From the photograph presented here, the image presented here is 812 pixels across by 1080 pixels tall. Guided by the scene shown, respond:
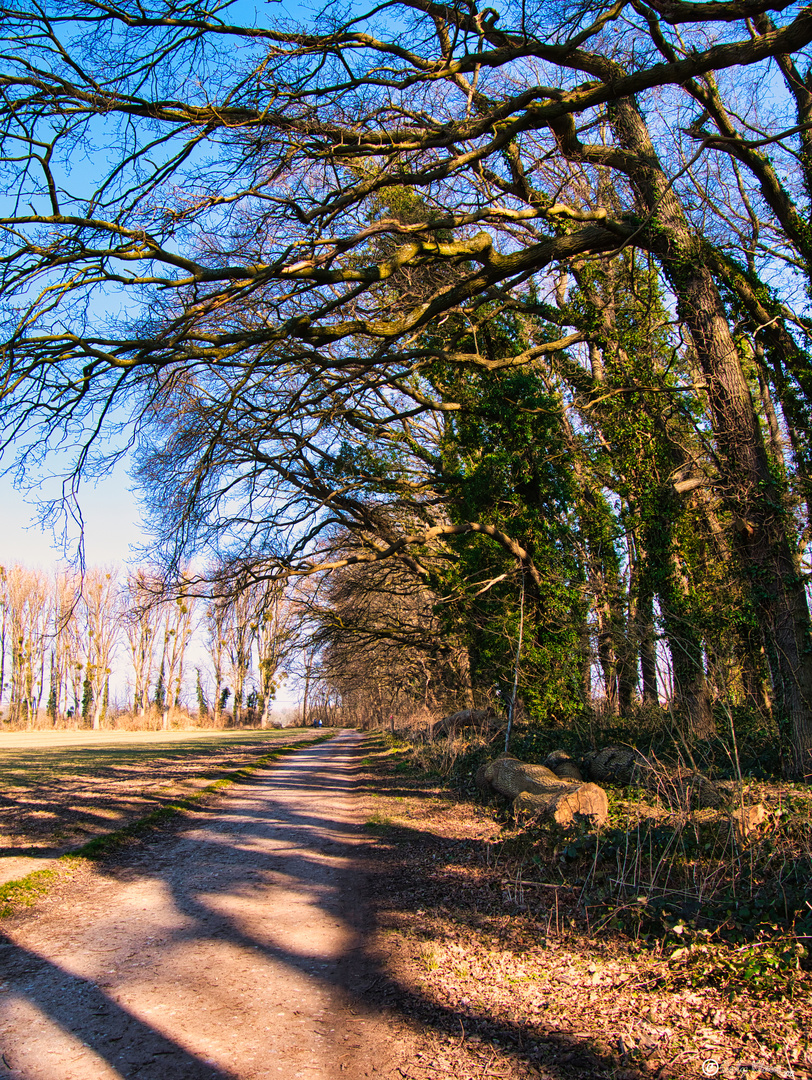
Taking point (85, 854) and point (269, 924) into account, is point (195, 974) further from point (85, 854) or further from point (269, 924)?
point (85, 854)

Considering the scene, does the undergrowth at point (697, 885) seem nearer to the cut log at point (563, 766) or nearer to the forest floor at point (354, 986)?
the forest floor at point (354, 986)

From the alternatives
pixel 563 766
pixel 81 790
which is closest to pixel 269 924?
pixel 563 766

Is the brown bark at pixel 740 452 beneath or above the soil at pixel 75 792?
above

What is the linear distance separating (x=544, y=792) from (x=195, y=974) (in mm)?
4956

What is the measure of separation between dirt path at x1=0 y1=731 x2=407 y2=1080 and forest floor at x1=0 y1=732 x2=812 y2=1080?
1 cm

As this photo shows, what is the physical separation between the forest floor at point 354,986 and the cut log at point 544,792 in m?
0.69

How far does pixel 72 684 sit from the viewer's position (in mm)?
51500

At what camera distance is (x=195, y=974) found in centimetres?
410

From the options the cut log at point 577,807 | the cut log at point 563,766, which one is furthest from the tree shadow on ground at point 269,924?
the cut log at point 563,766

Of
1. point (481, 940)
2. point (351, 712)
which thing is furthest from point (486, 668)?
point (351, 712)

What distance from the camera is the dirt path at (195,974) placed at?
10.5 feet

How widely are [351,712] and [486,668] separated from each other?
48811 mm

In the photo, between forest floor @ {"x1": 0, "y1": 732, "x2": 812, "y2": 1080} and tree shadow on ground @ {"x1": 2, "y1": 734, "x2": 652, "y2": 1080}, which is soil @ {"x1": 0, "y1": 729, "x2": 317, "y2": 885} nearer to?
tree shadow on ground @ {"x1": 2, "y1": 734, "x2": 652, "y2": 1080}

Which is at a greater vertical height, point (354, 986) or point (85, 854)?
point (85, 854)
